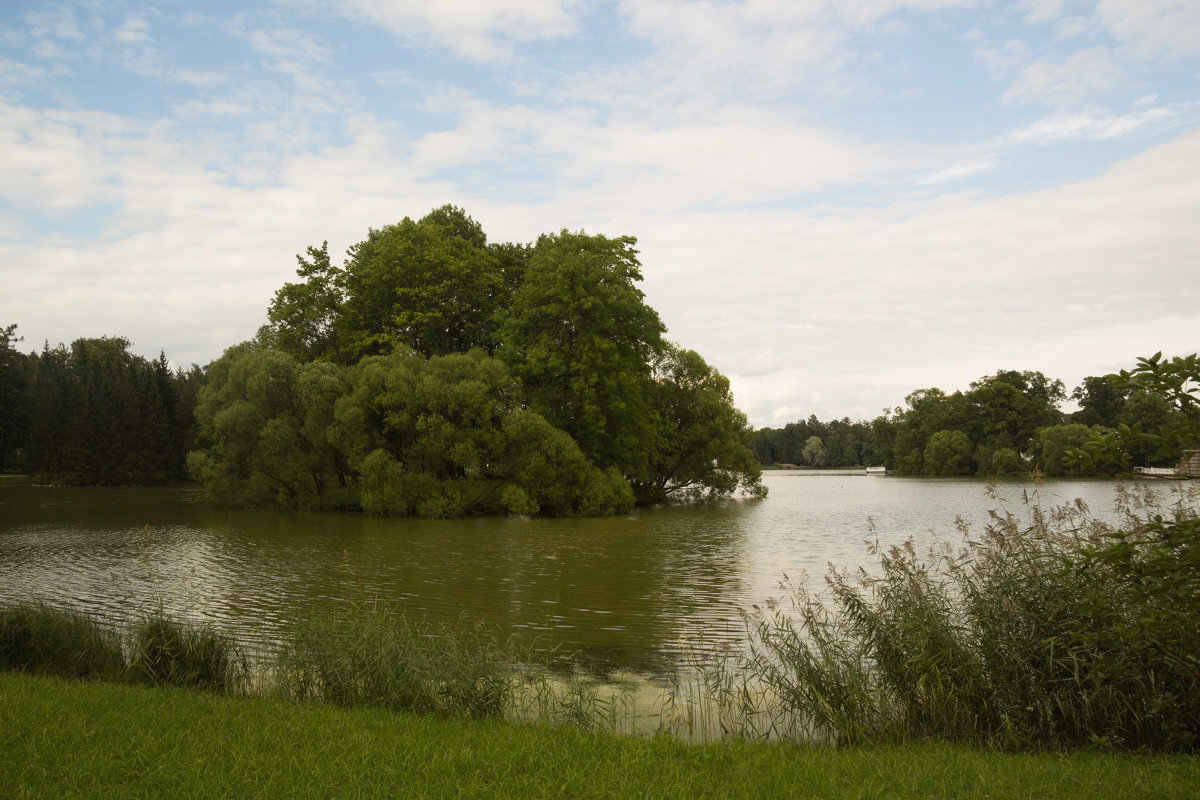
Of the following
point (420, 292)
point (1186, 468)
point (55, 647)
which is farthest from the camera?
point (420, 292)

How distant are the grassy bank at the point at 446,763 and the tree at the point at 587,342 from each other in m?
31.1

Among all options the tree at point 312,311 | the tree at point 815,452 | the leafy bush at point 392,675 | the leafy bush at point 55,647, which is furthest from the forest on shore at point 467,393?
the tree at point 815,452

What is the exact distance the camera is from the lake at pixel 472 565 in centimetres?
1313

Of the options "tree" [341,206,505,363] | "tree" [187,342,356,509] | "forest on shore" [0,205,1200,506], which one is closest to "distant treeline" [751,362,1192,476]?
"forest on shore" [0,205,1200,506]

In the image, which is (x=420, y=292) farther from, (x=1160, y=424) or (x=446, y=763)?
(x=1160, y=424)

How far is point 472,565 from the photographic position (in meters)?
20.2

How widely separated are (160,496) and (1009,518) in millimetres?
54545

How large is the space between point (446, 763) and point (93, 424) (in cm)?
6940

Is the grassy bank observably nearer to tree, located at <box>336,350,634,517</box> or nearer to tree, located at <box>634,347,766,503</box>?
tree, located at <box>336,350,634,517</box>

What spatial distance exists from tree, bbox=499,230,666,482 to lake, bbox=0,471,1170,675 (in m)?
5.24

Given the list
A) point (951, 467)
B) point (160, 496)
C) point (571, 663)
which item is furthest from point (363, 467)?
point (951, 467)

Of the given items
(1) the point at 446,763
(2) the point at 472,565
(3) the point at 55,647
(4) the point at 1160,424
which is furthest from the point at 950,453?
(1) the point at 446,763

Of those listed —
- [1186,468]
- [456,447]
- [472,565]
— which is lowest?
[472,565]

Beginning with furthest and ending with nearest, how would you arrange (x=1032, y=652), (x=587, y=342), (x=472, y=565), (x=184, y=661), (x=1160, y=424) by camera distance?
(x=587, y=342) → (x=472, y=565) → (x=184, y=661) → (x=1032, y=652) → (x=1160, y=424)
